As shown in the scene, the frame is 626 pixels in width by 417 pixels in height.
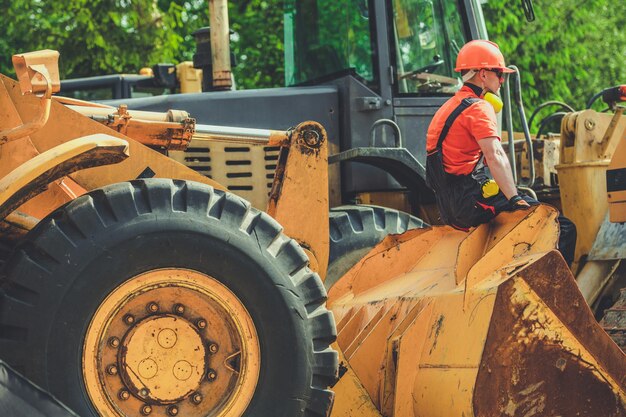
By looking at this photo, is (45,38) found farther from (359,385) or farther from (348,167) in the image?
(359,385)

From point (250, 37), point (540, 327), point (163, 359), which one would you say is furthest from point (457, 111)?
point (250, 37)

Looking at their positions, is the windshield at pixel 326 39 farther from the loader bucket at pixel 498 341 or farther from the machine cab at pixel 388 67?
the loader bucket at pixel 498 341

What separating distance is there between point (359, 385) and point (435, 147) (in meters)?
1.38

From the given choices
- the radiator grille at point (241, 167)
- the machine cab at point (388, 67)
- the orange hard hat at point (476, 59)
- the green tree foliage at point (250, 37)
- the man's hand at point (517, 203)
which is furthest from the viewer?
the green tree foliage at point (250, 37)

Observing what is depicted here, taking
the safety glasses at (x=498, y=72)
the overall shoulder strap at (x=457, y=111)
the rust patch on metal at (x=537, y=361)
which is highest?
the safety glasses at (x=498, y=72)

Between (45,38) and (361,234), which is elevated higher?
(45,38)

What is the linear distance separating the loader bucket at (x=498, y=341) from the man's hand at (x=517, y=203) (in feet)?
0.31

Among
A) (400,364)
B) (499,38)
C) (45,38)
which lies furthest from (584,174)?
(499,38)

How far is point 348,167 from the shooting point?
26.5 ft

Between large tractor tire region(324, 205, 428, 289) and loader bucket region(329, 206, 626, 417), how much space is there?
1.55 m

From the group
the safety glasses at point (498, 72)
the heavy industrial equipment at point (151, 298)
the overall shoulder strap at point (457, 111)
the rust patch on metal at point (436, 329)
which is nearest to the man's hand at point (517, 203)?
the overall shoulder strap at point (457, 111)

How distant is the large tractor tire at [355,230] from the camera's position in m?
7.34

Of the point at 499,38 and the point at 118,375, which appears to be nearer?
the point at 118,375

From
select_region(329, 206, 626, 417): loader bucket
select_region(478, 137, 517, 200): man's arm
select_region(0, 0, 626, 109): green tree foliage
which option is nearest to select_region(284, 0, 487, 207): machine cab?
select_region(478, 137, 517, 200): man's arm
